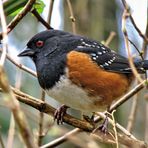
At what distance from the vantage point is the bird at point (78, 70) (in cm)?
228

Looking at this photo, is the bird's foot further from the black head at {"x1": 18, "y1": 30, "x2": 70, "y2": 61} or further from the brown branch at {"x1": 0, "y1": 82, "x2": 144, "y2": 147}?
the black head at {"x1": 18, "y1": 30, "x2": 70, "y2": 61}

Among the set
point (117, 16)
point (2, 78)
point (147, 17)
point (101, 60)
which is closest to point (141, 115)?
point (117, 16)

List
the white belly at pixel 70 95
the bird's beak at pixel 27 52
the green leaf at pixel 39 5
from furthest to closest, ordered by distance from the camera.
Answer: the bird's beak at pixel 27 52, the white belly at pixel 70 95, the green leaf at pixel 39 5

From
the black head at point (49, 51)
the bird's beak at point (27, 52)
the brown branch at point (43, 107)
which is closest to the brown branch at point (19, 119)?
the brown branch at point (43, 107)

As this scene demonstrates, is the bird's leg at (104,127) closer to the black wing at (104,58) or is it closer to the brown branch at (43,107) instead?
A: the brown branch at (43,107)

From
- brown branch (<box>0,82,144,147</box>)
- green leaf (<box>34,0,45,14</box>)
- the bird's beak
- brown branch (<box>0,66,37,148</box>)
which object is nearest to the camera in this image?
brown branch (<box>0,66,37,148</box>)

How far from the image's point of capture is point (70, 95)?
2.25 metres

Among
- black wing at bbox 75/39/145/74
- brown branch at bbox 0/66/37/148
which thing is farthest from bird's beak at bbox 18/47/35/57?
brown branch at bbox 0/66/37/148

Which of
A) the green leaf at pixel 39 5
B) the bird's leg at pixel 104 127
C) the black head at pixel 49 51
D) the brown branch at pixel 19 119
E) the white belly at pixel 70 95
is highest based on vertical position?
the brown branch at pixel 19 119

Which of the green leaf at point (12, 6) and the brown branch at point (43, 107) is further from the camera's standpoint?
the green leaf at point (12, 6)

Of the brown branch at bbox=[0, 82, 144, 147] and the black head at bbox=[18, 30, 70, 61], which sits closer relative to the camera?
the brown branch at bbox=[0, 82, 144, 147]

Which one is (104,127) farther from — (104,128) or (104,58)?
(104,58)

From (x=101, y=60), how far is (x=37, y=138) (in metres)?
0.69

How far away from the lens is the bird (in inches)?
89.6
